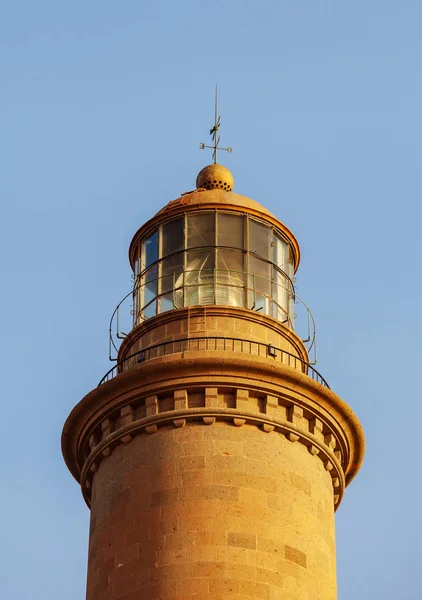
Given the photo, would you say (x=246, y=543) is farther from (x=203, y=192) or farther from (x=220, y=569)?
(x=203, y=192)

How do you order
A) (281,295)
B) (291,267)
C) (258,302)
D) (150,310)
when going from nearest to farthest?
(258,302)
(150,310)
(281,295)
(291,267)

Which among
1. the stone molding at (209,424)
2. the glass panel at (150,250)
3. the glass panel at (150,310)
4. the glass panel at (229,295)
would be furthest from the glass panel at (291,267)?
the stone molding at (209,424)

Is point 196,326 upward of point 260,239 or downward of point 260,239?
downward

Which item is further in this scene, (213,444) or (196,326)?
(196,326)

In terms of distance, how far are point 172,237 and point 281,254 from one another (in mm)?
1928

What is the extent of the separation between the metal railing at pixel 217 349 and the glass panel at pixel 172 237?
2317 millimetres

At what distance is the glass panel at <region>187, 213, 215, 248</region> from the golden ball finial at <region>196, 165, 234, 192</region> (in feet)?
3.81

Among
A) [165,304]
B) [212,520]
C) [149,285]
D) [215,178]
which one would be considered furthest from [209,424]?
[215,178]

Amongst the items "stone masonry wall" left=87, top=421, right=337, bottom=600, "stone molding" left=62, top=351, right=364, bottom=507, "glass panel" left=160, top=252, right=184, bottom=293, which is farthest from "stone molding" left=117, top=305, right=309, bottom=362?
"stone masonry wall" left=87, top=421, right=337, bottom=600

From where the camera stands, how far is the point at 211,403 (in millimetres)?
22172

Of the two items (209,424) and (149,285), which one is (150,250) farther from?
(209,424)

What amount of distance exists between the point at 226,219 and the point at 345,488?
194 inches

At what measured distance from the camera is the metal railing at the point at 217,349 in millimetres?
23188

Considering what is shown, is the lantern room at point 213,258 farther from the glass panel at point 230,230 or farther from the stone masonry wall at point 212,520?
the stone masonry wall at point 212,520
